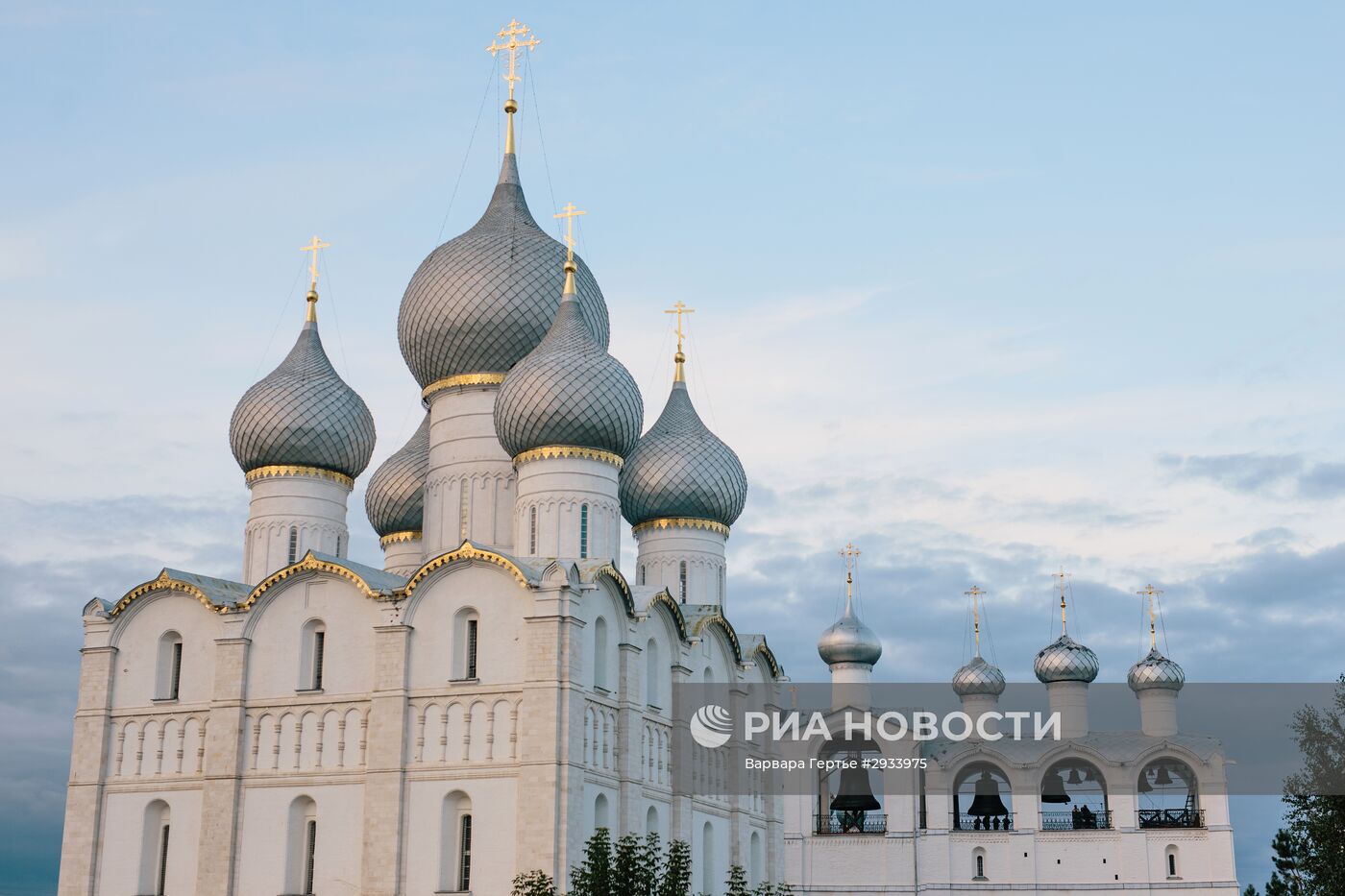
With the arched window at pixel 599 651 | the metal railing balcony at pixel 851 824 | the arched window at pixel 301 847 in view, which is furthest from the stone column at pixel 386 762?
the metal railing balcony at pixel 851 824

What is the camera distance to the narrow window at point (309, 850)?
27266 mm

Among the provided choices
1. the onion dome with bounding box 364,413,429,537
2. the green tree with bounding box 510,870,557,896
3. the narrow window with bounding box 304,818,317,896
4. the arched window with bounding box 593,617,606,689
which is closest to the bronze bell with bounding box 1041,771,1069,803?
the onion dome with bounding box 364,413,429,537

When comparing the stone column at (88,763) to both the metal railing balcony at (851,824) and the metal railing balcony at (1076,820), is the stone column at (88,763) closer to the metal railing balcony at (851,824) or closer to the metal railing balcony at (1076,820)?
the metal railing balcony at (851,824)

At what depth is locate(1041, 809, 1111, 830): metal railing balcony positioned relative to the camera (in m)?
44.9

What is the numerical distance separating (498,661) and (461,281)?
28.0 ft

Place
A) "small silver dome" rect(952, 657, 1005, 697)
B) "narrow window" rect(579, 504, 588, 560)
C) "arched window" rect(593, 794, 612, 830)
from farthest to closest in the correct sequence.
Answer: "small silver dome" rect(952, 657, 1005, 697) → "narrow window" rect(579, 504, 588, 560) → "arched window" rect(593, 794, 612, 830)

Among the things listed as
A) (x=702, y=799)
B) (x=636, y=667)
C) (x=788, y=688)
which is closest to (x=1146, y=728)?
(x=788, y=688)

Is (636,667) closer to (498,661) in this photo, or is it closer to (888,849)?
(498,661)

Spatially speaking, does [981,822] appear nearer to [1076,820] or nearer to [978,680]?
[1076,820]

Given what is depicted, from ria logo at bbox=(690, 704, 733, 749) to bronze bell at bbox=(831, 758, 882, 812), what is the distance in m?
13.7

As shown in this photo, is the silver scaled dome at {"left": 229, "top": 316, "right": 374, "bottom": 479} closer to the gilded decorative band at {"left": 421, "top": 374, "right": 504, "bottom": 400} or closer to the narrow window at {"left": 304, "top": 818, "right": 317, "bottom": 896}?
the gilded decorative band at {"left": 421, "top": 374, "right": 504, "bottom": 400}

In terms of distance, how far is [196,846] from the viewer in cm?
2803

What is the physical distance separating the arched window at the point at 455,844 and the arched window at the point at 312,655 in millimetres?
3149

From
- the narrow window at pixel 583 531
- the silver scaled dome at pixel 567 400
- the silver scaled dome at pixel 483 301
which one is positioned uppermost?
the silver scaled dome at pixel 483 301
